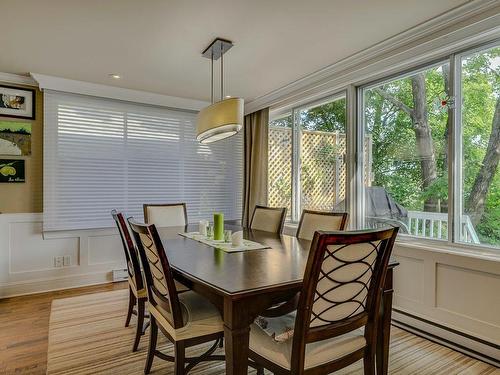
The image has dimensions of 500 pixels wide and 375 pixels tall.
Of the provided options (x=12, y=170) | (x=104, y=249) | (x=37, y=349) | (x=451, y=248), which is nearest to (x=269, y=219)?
(x=451, y=248)

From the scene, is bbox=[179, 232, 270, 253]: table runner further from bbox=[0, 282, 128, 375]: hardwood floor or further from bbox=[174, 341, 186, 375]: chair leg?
bbox=[0, 282, 128, 375]: hardwood floor

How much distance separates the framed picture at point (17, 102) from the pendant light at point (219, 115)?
86.6 inches

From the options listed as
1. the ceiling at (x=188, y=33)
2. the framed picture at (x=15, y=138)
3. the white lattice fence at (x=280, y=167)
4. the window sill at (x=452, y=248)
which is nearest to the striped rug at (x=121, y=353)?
the window sill at (x=452, y=248)

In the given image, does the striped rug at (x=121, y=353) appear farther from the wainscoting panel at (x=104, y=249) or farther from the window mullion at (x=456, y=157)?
the wainscoting panel at (x=104, y=249)

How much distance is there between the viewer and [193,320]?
1.63 meters

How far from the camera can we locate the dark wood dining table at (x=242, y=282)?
1310 millimetres

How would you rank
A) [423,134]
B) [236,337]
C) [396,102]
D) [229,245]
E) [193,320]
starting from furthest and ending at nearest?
1. [396,102]
2. [423,134]
3. [229,245]
4. [193,320]
5. [236,337]

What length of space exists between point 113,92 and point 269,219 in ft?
8.21

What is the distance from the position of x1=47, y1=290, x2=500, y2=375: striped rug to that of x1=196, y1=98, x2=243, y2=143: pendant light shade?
5.37 feet

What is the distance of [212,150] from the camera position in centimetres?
468

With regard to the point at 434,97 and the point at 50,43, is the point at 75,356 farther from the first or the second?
the point at 434,97

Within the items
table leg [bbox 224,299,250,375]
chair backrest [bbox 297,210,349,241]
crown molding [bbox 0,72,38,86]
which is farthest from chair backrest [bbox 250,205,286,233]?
crown molding [bbox 0,72,38,86]

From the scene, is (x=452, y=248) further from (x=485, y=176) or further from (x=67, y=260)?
(x=67, y=260)

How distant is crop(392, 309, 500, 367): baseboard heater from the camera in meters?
2.14
